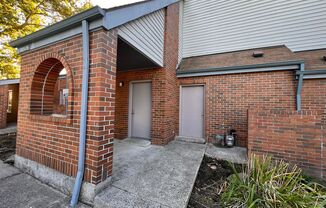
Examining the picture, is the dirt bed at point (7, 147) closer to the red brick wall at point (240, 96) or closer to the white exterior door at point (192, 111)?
the white exterior door at point (192, 111)

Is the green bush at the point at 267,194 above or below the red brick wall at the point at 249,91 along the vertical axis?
below

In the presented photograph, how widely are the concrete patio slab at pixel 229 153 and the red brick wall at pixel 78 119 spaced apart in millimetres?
3162

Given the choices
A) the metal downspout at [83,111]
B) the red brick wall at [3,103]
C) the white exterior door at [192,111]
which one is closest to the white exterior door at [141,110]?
the white exterior door at [192,111]

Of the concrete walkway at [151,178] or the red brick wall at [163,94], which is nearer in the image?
the concrete walkway at [151,178]

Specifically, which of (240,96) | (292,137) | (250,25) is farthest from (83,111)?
(250,25)

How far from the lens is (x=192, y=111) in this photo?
595 cm

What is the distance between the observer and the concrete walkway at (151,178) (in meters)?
2.03

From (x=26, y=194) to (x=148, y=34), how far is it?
4.06 m

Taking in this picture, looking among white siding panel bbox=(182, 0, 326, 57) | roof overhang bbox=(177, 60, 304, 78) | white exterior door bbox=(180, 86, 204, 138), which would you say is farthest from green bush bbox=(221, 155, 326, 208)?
white siding panel bbox=(182, 0, 326, 57)

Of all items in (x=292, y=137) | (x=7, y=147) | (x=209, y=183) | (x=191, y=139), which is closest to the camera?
(x=209, y=183)

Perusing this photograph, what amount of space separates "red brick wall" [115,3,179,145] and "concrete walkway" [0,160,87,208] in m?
2.98

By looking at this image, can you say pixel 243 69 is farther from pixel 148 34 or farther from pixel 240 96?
pixel 148 34

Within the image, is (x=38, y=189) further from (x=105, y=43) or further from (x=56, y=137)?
(x=105, y=43)

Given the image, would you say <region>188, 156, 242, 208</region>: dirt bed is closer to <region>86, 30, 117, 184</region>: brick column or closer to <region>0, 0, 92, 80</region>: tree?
<region>86, 30, 117, 184</region>: brick column
